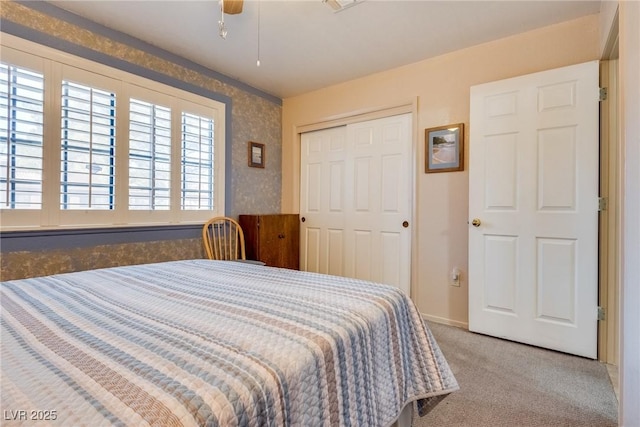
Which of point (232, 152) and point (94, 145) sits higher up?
point (232, 152)

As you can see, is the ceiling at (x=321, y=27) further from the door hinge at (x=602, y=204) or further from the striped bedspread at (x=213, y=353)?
the striped bedspread at (x=213, y=353)

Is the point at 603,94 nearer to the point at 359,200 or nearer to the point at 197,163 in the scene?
the point at 359,200

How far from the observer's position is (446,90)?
270 centimetres

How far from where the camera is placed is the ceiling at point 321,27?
206cm

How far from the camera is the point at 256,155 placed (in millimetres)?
3459

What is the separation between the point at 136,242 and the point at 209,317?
2010mm

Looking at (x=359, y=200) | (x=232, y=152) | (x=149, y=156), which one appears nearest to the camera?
(x=149, y=156)

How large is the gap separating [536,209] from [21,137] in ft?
11.4

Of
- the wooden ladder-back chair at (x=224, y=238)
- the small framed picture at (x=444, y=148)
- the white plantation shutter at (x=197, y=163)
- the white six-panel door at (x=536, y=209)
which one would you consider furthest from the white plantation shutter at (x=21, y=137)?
the white six-panel door at (x=536, y=209)

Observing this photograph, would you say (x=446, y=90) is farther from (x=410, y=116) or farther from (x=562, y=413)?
(x=562, y=413)

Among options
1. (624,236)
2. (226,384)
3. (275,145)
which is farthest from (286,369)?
(275,145)

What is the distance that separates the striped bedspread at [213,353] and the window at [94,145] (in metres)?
1.06

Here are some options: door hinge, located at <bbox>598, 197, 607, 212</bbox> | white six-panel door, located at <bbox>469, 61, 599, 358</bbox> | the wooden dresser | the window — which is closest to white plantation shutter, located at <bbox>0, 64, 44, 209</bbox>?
the window

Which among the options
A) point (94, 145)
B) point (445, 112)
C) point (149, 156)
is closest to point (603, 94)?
point (445, 112)
